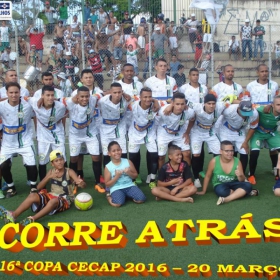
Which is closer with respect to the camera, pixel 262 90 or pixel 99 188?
pixel 99 188

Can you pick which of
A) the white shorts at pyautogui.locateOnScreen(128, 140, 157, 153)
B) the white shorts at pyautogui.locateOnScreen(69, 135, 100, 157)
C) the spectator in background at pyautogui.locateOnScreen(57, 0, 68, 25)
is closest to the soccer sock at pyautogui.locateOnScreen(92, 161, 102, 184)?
the white shorts at pyautogui.locateOnScreen(69, 135, 100, 157)

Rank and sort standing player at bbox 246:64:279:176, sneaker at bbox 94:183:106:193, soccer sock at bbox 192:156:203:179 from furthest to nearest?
standing player at bbox 246:64:279:176 → soccer sock at bbox 192:156:203:179 → sneaker at bbox 94:183:106:193

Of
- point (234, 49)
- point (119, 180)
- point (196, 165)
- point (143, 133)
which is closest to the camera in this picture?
point (119, 180)

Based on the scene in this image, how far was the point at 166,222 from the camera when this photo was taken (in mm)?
5812

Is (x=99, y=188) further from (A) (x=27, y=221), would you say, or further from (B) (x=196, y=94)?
(B) (x=196, y=94)

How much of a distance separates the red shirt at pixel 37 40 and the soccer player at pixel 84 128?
6408 mm

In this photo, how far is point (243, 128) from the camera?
7621mm

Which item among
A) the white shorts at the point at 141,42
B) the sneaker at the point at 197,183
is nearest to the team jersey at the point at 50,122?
the sneaker at the point at 197,183

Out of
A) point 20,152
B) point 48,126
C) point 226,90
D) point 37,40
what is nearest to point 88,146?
point 48,126

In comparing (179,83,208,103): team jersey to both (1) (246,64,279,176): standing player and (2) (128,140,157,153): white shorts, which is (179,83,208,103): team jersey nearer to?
(1) (246,64,279,176): standing player

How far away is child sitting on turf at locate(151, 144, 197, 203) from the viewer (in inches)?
261

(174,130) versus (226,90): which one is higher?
(226,90)

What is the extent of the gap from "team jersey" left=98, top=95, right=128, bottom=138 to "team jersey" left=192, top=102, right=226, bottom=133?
3.77 ft

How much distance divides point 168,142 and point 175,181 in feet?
3.06
